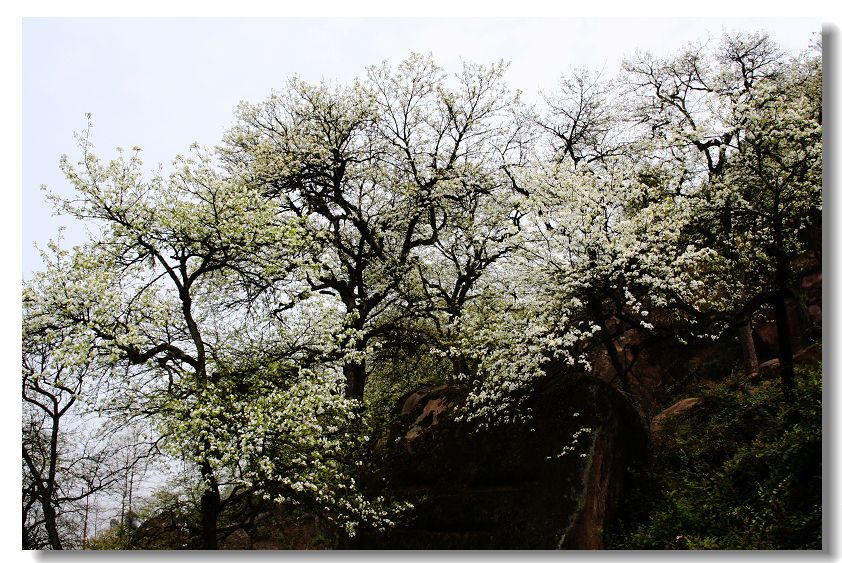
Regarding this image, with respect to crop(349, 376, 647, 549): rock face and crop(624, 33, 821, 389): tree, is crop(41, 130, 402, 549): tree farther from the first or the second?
crop(624, 33, 821, 389): tree

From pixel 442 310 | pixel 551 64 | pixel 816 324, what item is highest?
pixel 551 64

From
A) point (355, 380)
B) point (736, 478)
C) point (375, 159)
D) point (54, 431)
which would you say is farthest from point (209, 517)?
point (375, 159)

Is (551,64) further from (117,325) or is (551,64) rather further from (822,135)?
(117,325)

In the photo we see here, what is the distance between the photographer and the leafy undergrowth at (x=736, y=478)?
715 cm

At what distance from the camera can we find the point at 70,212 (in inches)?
312

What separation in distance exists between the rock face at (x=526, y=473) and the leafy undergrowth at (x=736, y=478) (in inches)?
20.7

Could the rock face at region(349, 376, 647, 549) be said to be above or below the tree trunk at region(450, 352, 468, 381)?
below

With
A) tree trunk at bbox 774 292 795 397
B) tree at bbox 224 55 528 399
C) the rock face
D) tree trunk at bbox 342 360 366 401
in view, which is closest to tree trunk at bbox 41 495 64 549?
the rock face

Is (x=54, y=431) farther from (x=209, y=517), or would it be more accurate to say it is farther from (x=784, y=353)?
(x=784, y=353)

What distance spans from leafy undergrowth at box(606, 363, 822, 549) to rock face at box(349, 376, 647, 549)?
525 millimetres

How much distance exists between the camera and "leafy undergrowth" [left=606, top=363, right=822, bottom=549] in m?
7.15

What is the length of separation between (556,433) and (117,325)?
6.22 meters

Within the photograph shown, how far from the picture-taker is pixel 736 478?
27.3 feet
